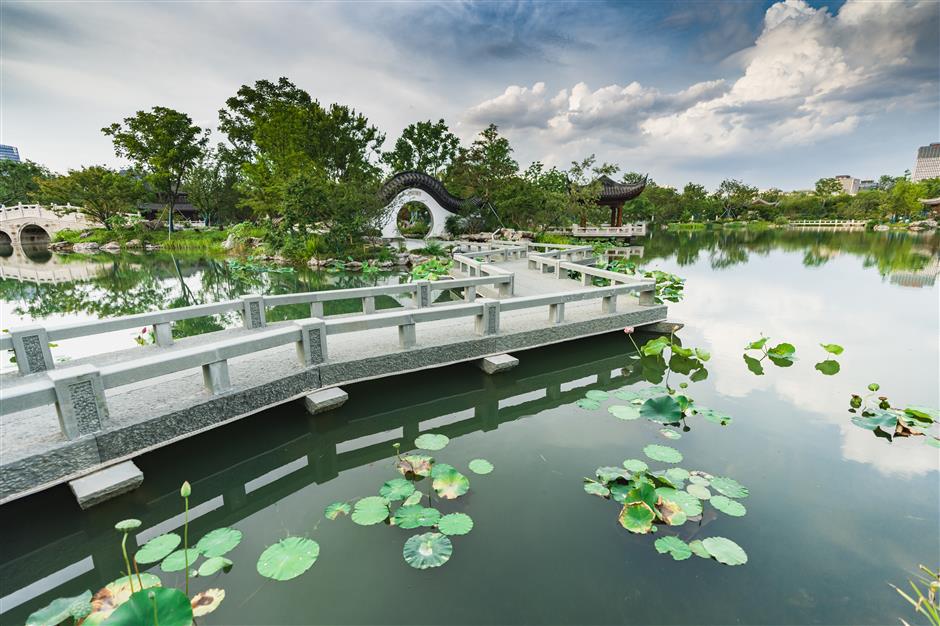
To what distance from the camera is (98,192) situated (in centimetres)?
2892

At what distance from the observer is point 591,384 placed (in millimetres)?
5766

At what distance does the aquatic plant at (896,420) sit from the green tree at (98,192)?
1601 inches

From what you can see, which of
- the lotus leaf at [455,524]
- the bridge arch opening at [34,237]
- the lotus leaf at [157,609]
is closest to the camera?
the lotus leaf at [157,609]

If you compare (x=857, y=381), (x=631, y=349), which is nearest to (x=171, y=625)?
(x=631, y=349)

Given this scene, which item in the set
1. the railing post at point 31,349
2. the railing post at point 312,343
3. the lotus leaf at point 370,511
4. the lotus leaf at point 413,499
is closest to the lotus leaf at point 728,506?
the lotus leaf at point 413,499

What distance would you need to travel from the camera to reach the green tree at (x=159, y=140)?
85.2ft

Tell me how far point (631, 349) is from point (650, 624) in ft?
17.1

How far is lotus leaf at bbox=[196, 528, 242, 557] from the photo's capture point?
2.71 metres

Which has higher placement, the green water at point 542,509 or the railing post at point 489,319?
the railing post at point 489,319

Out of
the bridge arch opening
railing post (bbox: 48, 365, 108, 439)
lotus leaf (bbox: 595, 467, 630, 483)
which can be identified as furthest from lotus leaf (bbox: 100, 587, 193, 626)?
the bridge arch opening

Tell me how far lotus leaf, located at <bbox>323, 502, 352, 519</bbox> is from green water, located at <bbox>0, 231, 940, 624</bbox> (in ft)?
0.39

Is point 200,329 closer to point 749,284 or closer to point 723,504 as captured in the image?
point 723,504

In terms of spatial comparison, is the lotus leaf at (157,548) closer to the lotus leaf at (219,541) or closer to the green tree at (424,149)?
the lotus leaf at (219,541)

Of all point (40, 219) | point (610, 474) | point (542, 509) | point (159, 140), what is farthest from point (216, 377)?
point (40, 219)
